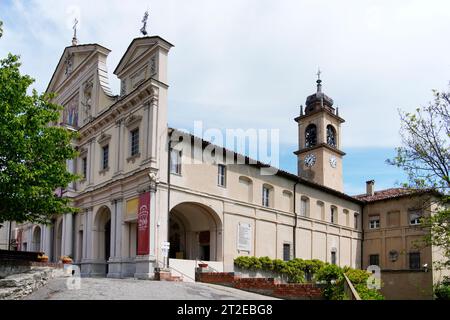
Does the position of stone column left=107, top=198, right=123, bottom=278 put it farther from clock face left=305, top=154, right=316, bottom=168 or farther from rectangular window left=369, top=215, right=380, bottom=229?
rectangular window left=369, top=215, right=380, bottom=229

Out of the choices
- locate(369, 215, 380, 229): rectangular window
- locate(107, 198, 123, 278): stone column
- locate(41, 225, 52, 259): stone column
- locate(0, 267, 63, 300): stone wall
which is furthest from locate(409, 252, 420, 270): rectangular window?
locate(0, 267, 63, 300): stone wall

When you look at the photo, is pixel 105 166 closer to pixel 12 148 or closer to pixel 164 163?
pixel 164 163

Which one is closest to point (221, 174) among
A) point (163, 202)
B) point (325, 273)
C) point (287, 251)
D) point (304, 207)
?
point (163, 202)

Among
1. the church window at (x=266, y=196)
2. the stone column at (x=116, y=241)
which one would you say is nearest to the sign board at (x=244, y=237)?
the church window at (x=266, y=196)

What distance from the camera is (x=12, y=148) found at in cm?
1908

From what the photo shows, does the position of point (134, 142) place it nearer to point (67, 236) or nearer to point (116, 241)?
point (116, 241)

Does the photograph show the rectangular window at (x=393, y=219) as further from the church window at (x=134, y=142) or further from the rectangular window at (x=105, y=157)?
the rectangular window at (x=105, y=157)

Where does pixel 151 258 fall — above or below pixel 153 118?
below

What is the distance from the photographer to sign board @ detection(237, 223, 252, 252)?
29219 mm

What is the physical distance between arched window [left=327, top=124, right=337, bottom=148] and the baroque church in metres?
7.78

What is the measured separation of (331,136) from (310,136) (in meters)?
2.13
